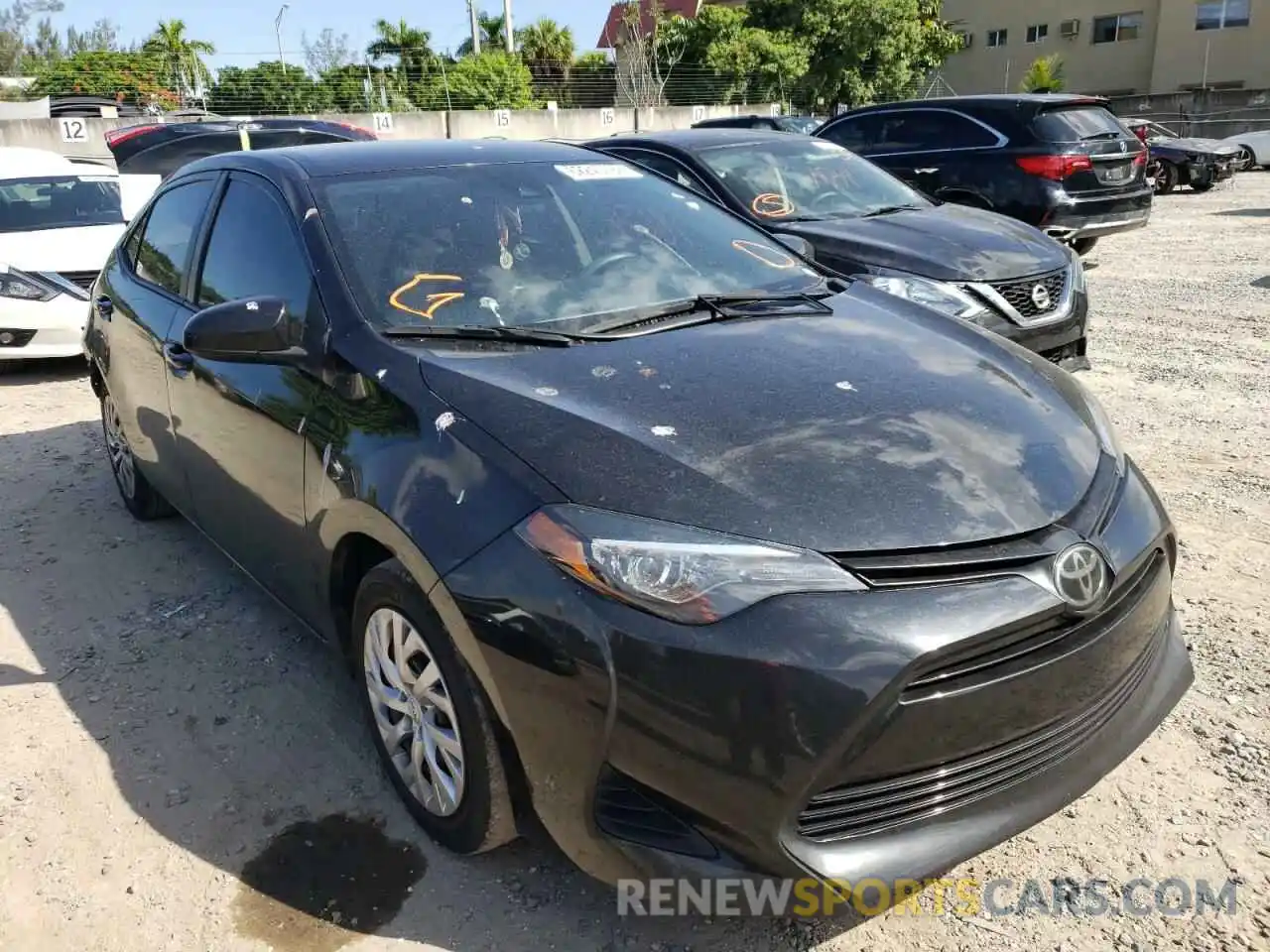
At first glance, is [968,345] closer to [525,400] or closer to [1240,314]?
[525,400]

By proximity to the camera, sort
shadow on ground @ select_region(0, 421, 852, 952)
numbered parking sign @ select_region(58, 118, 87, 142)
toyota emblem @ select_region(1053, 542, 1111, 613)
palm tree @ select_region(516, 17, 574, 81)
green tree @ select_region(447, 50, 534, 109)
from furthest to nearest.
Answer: palm tree @ select_region(516, 17, 574, 81) → green tree @ select_region(447, 50, 534, 109) → numbered parking sign @ select_region(58, 118, 87, 142) → shadow on ground @ select_region(0, 421, 852, 952) → toyota emblem @ select_region(1053, 542, 1111, 613)

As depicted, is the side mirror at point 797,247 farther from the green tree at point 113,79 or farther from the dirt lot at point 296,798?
the green tree at point 113,79

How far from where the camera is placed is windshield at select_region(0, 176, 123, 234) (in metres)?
8.79

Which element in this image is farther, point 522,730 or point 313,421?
point 313,421

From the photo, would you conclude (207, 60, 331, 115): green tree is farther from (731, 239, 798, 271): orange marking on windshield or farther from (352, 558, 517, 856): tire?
(352, 558, 517, 856): tire

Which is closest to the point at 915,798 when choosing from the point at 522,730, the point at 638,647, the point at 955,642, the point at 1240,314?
the point at 955,642

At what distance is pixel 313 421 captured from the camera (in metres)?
2.73

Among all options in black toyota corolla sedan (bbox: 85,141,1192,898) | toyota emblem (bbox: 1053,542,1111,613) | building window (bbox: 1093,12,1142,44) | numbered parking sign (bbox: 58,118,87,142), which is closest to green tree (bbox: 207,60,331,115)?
numbered parking sign (bbox: 58,118,87,142)

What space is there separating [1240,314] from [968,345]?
6.35 m

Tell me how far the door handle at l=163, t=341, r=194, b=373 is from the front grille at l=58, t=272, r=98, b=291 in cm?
555

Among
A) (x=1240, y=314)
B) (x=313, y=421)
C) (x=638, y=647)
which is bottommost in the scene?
(x=1240, y=314)

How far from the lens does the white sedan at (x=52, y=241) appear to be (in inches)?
296

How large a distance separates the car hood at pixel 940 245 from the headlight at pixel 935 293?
0.08m

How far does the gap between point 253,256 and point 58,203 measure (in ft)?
23.7
